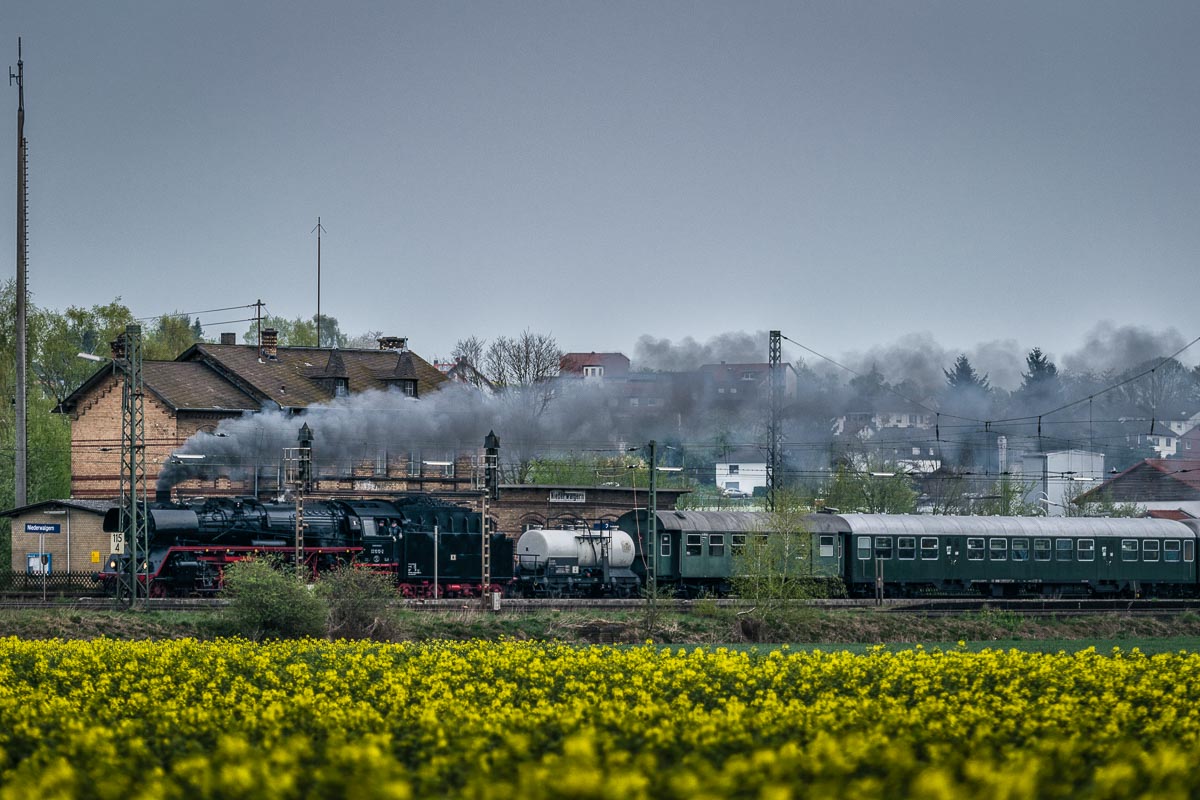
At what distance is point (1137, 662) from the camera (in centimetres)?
2134

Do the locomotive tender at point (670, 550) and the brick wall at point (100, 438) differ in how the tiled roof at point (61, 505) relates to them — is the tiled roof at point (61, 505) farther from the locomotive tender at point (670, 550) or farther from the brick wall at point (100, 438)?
the brick wall at point (100, 438)

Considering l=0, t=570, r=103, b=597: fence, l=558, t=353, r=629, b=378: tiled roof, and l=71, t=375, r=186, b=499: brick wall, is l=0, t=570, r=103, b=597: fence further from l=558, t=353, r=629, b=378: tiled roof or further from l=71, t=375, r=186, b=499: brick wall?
l=558, t=353, r=629, b=378: tiled roof

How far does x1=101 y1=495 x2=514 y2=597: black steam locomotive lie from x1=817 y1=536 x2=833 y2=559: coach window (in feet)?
40.2

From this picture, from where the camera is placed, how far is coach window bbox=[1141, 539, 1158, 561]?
2143 inches

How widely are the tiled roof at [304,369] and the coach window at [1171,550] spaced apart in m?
39.1

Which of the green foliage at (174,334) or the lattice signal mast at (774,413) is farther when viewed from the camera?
the green foliage at (174,334)

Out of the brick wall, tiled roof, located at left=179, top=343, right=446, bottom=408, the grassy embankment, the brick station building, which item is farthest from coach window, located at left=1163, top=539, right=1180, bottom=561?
the brick wall

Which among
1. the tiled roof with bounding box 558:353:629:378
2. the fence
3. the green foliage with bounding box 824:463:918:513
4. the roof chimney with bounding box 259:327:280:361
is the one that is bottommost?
the fence

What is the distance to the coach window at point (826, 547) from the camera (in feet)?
168

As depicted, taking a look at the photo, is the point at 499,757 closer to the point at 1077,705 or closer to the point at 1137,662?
the point at 1077,705

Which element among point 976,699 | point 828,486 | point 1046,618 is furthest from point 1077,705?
point 828,486

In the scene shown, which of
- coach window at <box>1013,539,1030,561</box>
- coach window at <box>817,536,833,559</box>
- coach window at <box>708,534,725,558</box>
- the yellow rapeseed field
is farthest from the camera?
coach window at <box>1013,539,1030,561</box>

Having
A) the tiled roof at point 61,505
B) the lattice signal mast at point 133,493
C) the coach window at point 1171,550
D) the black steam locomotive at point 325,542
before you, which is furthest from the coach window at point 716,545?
the tiled roof at point 61,505

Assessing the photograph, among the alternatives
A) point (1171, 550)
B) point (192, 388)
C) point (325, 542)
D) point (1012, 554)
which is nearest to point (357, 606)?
point (325, 542)
